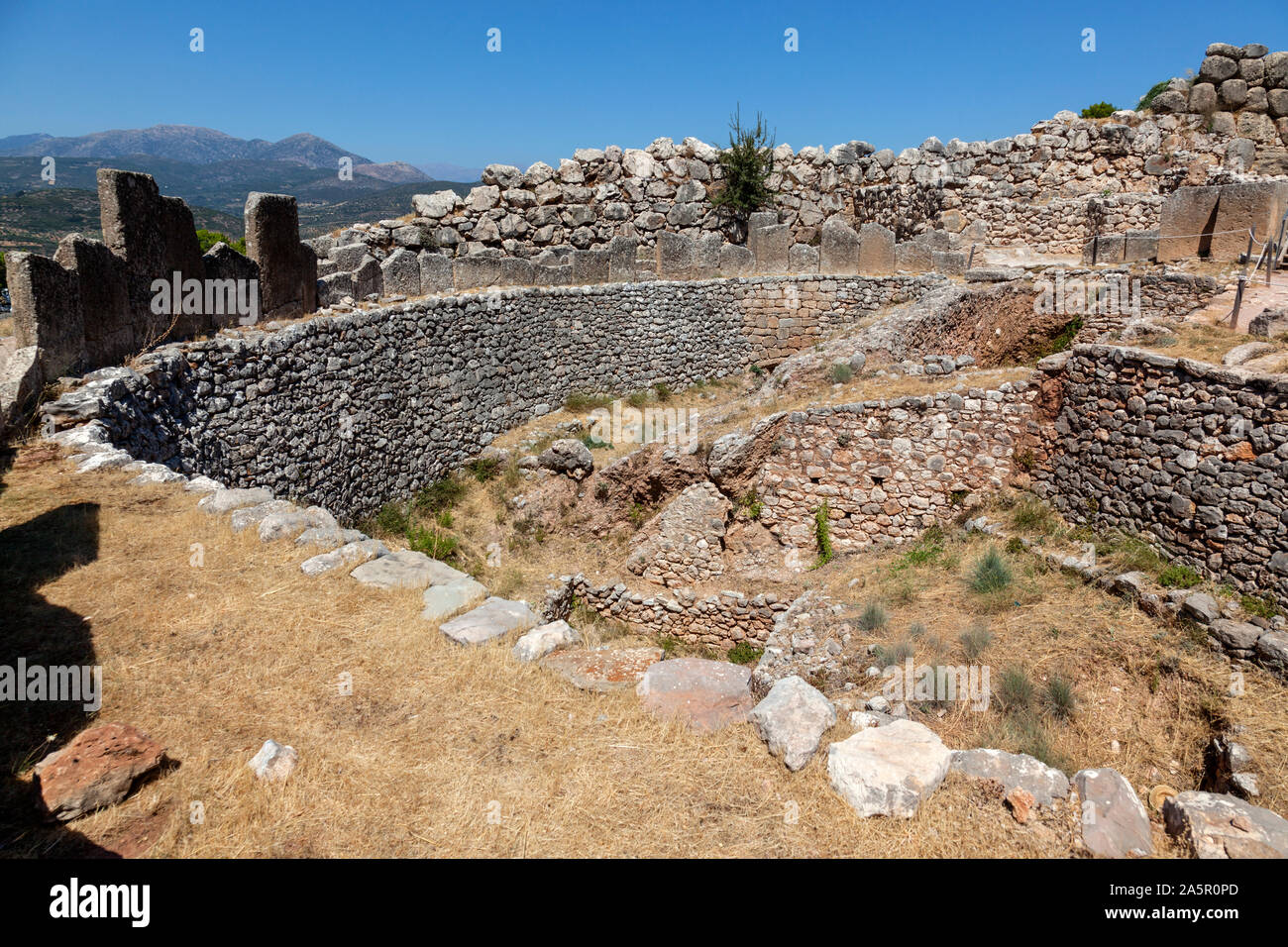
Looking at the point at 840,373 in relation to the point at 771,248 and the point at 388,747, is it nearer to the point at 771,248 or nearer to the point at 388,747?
the point at 771,248

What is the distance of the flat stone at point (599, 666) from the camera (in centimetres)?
447

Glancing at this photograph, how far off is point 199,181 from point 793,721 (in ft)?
234

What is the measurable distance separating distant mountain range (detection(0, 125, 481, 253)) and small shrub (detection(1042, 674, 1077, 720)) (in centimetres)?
983

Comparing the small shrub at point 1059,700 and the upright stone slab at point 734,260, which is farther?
the upright stone slab at point 734,260

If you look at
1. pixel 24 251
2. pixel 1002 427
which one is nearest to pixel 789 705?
pixel 1002 427

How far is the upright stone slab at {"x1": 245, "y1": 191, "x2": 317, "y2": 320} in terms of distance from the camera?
8.82 m

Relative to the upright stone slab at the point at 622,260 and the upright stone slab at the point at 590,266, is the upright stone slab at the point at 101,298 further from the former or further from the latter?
the upright stone slab at the point at 622,260

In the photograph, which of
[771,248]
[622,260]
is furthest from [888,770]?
[771,248]

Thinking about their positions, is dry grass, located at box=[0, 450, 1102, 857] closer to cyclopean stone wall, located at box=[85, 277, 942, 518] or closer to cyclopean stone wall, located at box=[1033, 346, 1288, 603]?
cyclopean stone wall, located at box=[85, 277, 942, 518]

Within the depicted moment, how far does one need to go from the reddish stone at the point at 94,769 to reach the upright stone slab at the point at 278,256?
22.7 ft

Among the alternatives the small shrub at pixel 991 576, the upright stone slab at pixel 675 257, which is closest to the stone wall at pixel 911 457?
the small shrub at pixel 991 576

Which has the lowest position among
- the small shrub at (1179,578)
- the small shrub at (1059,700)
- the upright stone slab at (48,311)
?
the small shrub at (1059,700)

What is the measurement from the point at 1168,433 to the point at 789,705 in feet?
17.6

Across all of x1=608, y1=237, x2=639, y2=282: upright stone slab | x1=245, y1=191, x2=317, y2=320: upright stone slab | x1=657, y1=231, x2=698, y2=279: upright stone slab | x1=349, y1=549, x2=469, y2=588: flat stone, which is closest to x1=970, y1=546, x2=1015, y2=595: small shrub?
x1=349, y1=549, x2=469, y2=588: flat stone
